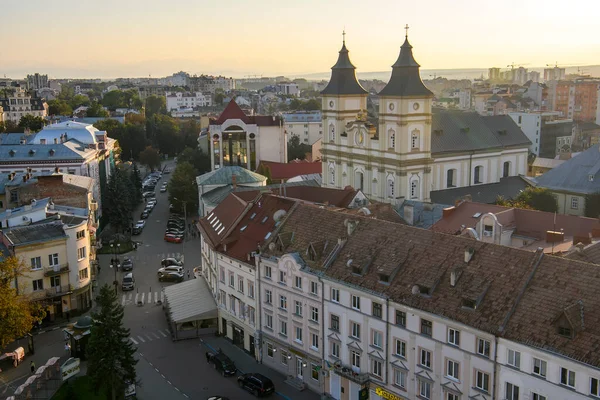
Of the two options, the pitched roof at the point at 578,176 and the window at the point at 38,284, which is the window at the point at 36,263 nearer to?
the window at the point at 38,284

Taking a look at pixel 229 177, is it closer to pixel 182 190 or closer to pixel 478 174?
pixel 182 190

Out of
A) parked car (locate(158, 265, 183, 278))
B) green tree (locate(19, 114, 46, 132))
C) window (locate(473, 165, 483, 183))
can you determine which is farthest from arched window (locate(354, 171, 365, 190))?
green tree (locate(19, 114, 46, 132))

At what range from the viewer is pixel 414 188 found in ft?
232

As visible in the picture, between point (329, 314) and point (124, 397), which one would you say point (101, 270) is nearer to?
point (124, 397)

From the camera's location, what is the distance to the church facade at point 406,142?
6856 centimetres

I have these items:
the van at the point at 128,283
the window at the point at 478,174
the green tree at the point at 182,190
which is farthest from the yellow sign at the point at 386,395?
the green tree at the point at 182,190

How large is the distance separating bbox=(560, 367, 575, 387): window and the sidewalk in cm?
1621

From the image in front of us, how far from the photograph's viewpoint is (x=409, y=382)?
33188 millimetres

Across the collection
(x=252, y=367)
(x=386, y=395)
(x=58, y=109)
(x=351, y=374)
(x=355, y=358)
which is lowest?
(x=252, y=367)

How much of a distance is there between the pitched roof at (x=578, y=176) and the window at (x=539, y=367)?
4506cm

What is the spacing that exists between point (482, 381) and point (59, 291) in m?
35.2

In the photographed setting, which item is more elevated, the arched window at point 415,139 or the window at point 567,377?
the arched window at point 415,139

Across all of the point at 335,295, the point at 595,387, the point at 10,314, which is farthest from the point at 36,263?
the point at 595,387

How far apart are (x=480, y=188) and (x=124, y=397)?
167 feet
